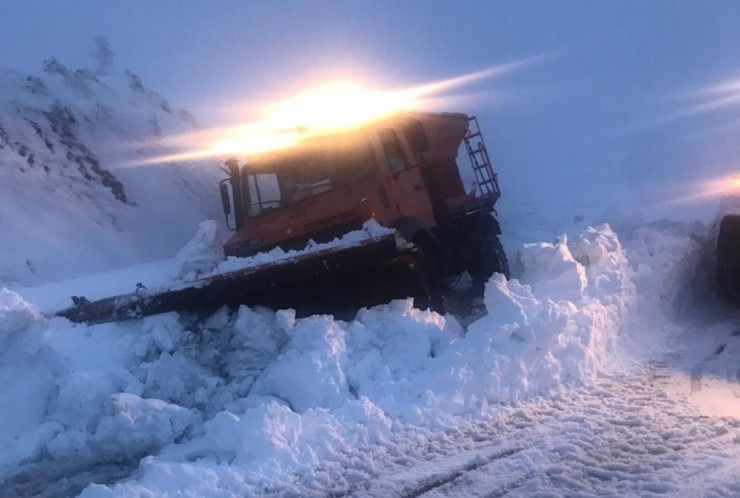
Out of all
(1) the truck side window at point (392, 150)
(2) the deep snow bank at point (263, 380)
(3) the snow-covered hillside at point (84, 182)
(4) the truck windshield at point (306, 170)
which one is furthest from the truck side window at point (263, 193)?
(3) the snow-covered hillside at point (84, 182)

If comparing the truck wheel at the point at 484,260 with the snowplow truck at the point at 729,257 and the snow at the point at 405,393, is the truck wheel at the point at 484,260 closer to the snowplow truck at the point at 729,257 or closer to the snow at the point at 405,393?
the snow at the point at 405,393

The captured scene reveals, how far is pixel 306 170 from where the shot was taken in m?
8.05

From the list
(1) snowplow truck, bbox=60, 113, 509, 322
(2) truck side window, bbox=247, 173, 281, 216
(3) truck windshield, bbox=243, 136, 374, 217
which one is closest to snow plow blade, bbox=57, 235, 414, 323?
(1) snowplow truck, bbox=60, 113, 509, 322

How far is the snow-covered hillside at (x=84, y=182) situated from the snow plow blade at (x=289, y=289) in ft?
34.4

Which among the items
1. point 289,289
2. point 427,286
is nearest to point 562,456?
point 289,289

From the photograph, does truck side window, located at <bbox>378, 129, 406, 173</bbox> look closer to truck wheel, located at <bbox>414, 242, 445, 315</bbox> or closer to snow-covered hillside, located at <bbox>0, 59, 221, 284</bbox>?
truck wheel, located at <bbox>414, 242, 445, 315</bbox>

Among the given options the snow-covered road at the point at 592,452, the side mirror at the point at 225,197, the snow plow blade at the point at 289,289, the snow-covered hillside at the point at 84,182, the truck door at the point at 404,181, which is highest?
the snow-covered hillside at the point at 84,182

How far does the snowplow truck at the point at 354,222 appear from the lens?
5961 millimetres

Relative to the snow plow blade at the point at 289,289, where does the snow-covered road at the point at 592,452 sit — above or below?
below

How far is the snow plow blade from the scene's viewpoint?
19.3 feet

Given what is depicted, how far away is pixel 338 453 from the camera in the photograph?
13.3ft

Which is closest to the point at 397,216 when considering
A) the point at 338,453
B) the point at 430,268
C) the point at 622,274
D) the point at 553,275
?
the point at 430,268

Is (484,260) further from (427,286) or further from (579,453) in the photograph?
(579,453)

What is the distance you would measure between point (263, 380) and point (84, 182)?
18289 mm
